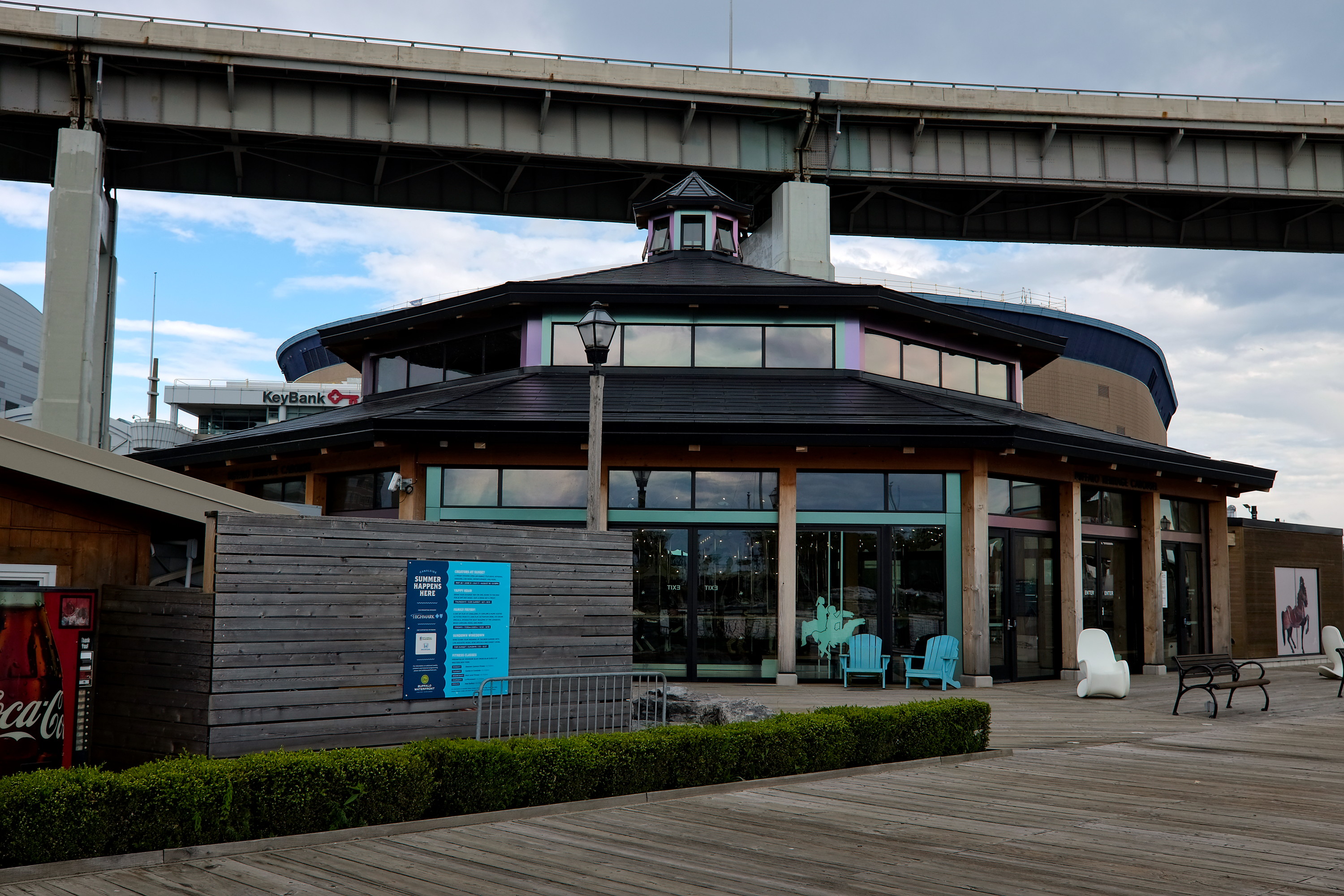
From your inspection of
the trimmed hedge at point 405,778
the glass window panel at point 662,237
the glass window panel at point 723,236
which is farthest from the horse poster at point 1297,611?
the trimmed hedge at point 405,778

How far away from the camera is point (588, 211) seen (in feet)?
122

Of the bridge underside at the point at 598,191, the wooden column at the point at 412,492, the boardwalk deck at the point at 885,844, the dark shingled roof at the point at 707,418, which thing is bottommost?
the boardwalk deck at the point at 885,844

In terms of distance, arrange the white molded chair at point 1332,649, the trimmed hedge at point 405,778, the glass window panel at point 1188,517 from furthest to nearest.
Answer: the glass window panel at point 1188,517 → the white molded chair at point 1332,649 → the trimmed hedge at point 405,778

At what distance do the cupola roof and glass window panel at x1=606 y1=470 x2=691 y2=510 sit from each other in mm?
10811

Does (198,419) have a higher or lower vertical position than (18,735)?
higher

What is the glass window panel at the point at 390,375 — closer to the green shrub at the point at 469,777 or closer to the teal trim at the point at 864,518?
the teal trim at the point at 864,518

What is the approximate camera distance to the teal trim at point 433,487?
Result: 19391 mm

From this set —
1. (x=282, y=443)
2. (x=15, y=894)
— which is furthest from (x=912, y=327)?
(x=15, y=894)

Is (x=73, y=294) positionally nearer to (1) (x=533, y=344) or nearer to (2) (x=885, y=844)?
(1) (x=533, y=344)

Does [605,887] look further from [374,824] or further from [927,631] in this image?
[927,631]

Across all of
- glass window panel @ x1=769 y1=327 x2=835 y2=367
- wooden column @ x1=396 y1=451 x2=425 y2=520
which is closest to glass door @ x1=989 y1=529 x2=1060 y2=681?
glass window panel @ x1=769 y1=327 x2=835 y2=367

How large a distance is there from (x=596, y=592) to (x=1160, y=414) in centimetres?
5333

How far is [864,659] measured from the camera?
19.0 metres

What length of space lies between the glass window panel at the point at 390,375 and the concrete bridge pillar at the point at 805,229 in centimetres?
1366
